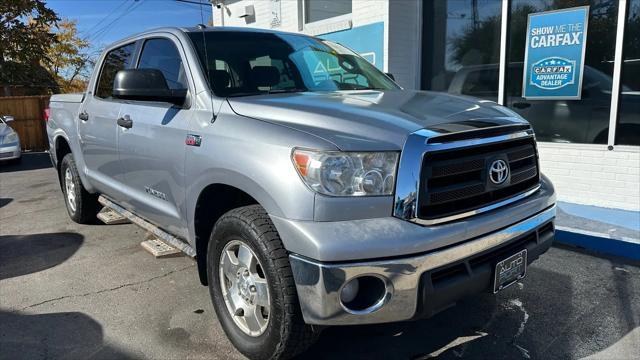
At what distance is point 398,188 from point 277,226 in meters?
0.59

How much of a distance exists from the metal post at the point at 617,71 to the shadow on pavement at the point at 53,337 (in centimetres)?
552

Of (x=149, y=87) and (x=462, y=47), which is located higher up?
(x=462, y=47)

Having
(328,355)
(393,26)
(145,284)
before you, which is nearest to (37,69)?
(393,26)

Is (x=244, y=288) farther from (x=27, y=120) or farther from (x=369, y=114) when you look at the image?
(x=27, y=120)

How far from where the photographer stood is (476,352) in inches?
113

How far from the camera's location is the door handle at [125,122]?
371 cm

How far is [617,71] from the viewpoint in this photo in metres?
5.55

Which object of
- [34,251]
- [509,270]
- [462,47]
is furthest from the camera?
[462,47]

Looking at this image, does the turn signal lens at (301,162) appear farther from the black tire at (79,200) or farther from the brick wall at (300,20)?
the brick wall at (300,20)

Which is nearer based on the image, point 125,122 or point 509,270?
point 509,270

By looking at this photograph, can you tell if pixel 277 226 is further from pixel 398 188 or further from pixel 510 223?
pixel 510 223

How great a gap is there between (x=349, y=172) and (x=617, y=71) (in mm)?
4811

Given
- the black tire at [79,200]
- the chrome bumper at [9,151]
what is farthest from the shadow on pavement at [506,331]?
the chrome bumper at [9,151]

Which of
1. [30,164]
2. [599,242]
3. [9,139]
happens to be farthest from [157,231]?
[30,164]
